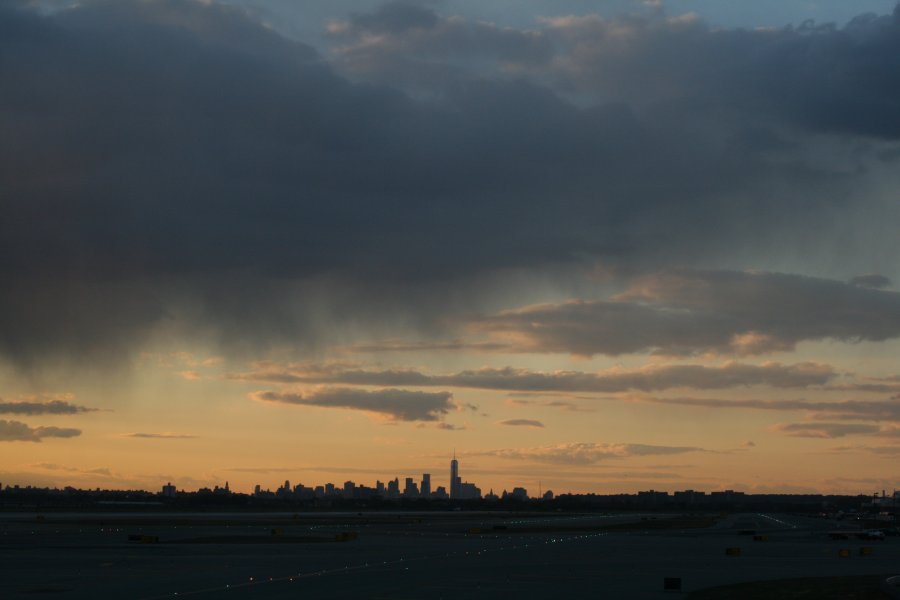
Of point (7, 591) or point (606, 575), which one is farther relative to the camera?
point (606, 575)

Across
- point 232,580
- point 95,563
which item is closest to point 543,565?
point 232,580

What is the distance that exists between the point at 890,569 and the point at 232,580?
172 ft

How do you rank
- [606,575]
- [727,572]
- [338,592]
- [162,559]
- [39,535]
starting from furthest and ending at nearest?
[39,535] < [162,559] < [727,572] < [606,575] < [338,592]

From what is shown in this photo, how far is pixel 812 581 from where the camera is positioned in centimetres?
7269

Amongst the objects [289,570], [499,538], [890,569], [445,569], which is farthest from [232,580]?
[499,538]

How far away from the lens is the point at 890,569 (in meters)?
86.4

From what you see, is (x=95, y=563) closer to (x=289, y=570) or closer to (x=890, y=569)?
(x=289, y=570)

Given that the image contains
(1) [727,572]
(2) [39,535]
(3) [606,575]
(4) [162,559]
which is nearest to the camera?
(3) [606,575]

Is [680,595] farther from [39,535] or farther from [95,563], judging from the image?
[39,535]

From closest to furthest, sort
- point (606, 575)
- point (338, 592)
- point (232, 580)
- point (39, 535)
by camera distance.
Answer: point (338, 592) → point (232, 580) → point (606, 575) → point (39, 535)

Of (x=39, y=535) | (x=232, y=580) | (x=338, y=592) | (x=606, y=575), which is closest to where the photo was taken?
(x=338, y=592)

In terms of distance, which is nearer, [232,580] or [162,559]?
[232,580]

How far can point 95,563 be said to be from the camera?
86.0 m

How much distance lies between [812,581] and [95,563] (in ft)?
179
